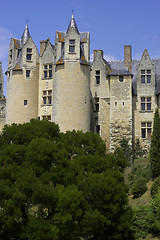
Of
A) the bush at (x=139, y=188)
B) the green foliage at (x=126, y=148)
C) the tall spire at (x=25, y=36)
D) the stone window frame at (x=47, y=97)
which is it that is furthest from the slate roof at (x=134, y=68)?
the bush at (x=139, y=188)

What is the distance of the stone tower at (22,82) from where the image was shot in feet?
125

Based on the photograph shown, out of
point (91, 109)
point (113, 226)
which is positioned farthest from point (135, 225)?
point (91, 109)

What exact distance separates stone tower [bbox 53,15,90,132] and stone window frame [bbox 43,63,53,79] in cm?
194

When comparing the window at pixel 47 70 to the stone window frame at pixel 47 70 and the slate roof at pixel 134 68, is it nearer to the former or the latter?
the stone window frame at pixel 47 70

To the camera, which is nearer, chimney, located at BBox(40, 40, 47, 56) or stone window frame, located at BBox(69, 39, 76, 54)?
stone window frame, located at BBox(69, 39, 76, 54)

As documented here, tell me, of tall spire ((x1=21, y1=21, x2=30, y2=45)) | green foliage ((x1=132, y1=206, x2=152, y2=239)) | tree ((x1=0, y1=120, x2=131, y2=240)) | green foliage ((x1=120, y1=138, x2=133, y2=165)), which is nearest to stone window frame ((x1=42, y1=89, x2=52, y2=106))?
tall spire ((x1=21, y1=21, x2=30, y2=45))

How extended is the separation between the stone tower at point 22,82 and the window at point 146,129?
10.8 meters

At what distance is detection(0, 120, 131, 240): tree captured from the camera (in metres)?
19.4

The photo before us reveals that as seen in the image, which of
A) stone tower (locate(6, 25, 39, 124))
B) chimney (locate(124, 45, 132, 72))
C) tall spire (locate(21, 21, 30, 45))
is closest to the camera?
stone tower (locate(6, 25, 39, 124))

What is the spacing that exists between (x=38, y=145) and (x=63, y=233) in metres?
4.95

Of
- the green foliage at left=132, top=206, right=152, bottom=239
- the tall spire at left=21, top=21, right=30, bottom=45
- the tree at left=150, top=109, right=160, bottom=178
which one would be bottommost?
the green foliage at left=132, top=206, right=152, bottom=239

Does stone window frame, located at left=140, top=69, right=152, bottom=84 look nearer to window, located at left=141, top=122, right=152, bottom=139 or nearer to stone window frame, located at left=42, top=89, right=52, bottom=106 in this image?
window, located at left=141, top=122, right=152, bottom=139

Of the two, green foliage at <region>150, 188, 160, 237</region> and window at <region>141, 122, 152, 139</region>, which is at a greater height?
window at <region>141, 122, 152, 139</region>

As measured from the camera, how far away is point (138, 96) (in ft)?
130
